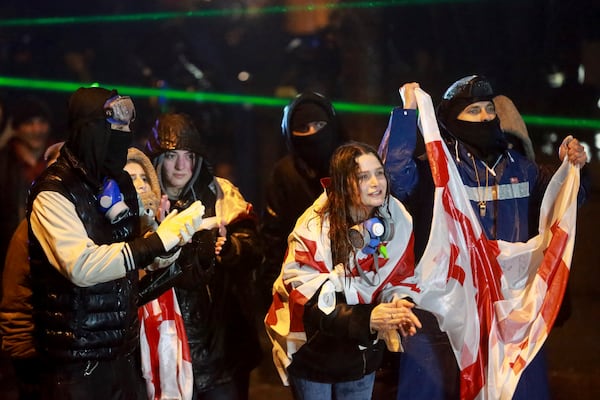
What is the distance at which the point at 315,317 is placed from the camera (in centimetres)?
391

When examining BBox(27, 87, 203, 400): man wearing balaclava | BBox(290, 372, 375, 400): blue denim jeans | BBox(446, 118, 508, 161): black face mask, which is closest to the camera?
BBox(27, 87, 203, 400): man wearing balaclava

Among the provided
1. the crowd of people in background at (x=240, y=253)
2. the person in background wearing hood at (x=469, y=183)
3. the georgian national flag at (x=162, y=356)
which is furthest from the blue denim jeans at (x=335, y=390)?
the georgian national flag at (x=162, y=356)

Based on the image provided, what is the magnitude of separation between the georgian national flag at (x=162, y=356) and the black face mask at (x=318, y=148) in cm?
123

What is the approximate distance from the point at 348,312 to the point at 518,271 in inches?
38.5

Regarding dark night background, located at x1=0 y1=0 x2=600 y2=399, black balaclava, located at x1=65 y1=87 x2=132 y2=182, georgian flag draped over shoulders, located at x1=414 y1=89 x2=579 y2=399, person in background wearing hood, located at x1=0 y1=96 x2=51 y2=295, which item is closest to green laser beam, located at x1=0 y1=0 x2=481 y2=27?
dark night background, located at x1=0 y1=0 x2=600 y2=399

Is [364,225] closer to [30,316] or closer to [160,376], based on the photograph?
[160,376]

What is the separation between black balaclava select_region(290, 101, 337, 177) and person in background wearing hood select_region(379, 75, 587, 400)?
0.71 meters

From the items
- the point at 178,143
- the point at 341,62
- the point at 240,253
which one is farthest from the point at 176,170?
the point at 341,62

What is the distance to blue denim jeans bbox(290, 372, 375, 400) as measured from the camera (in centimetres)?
405

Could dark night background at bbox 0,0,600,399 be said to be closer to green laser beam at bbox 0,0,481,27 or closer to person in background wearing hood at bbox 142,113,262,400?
green laser beam at bbox 0,0,481,27

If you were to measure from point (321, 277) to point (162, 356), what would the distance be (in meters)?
0.96

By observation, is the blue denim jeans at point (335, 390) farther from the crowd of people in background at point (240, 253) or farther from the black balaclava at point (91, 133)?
the black balaclava at point (91, 133)

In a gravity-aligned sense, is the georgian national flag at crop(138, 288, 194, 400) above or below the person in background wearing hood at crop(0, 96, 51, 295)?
below

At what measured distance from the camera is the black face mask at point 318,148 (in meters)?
5.14
